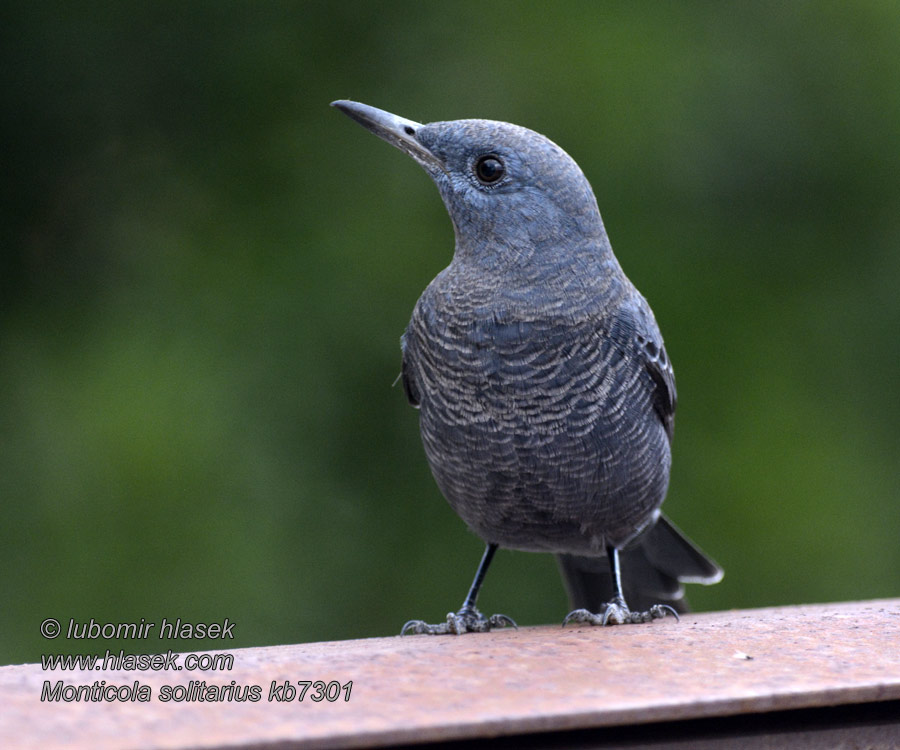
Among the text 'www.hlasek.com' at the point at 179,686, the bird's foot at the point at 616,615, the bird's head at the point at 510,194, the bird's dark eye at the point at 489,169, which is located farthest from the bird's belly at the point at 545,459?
the text 'www.hlasek.com' at the point at 179,686

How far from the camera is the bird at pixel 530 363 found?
9.16 ft

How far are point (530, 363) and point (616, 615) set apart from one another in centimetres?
66

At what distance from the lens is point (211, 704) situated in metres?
1.70

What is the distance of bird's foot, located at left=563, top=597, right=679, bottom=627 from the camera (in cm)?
283

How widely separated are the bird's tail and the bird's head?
1.01 metres

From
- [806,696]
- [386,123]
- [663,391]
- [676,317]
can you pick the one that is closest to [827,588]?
[676,317]

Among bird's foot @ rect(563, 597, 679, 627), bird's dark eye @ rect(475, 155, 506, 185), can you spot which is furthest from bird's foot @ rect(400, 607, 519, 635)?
bird's dark eye @ rect(475, 155, 506, 185)

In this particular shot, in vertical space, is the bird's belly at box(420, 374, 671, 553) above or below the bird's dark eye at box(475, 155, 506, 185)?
below

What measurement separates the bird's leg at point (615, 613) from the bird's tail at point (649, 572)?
294 mm

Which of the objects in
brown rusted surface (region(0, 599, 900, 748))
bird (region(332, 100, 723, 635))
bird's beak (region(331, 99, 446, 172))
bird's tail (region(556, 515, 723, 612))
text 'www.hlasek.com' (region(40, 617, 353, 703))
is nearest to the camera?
brown rusted surface (region(0, 599, 900, 748))

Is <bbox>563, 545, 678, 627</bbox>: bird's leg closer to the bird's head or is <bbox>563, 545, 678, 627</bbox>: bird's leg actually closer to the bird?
the bird

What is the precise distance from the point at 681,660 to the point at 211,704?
800 millimetres

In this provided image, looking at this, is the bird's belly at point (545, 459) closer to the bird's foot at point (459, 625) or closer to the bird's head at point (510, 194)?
the bird's foot at point (459, 625)

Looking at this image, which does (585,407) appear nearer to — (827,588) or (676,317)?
(676,317)
